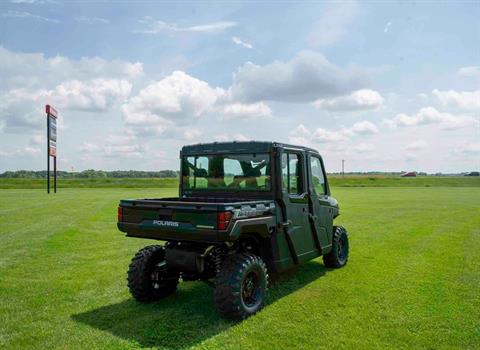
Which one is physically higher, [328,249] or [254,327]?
[328,249]

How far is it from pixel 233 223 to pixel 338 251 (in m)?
3.95

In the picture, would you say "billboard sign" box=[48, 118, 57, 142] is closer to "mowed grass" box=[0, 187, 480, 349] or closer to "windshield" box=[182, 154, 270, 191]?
"mowed grass" box=[0, 187, 480, 349]

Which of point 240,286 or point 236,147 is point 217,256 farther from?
point 236,147

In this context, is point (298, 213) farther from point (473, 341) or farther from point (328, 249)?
point (473, 341)

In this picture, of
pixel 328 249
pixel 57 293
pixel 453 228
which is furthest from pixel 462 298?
pixel 453 228

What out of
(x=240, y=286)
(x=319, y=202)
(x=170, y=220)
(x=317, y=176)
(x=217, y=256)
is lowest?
(x=240, y=286)

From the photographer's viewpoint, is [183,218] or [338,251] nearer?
[183,218]

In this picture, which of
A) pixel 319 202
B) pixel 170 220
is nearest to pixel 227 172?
pixel 170 220

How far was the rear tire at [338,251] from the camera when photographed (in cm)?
811

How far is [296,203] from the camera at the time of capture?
6469 mm

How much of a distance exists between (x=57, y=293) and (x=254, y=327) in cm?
341

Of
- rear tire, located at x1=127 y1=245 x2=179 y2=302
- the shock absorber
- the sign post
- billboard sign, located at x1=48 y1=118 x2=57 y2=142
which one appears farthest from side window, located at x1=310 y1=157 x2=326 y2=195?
billboard sign, located at x1=48 y1=118 x2=57 y2=142

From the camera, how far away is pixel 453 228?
14.2m

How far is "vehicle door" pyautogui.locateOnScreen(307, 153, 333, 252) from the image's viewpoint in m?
6.98
